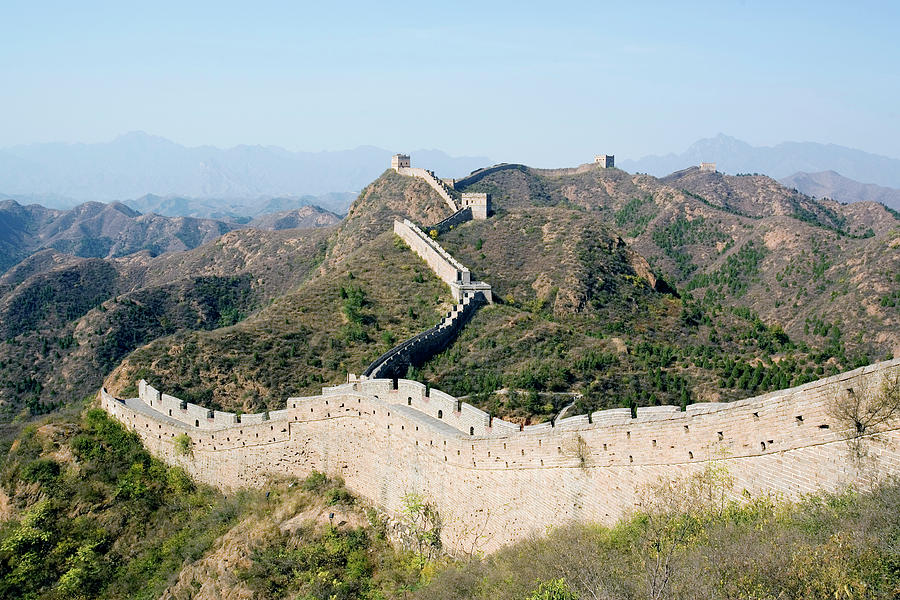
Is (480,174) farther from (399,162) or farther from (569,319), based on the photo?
(569,319)

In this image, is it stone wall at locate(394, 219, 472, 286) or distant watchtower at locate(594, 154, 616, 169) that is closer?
stone wall at locate(394, 219, 472, 286)

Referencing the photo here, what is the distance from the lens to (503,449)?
1869cm

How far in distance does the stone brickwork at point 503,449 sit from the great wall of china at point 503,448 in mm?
26

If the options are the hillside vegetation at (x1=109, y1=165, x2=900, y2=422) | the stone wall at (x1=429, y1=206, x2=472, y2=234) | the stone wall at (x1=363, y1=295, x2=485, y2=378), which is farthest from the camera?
the stone wall at (x1=429, y1=206, x2=472, y2=234)

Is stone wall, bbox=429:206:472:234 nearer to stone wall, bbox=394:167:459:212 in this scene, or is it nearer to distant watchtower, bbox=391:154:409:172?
stone wall, bbox=394:167:459:212

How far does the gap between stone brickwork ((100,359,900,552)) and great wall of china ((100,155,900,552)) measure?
0.09 ft

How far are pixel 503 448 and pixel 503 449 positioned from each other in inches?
1.0

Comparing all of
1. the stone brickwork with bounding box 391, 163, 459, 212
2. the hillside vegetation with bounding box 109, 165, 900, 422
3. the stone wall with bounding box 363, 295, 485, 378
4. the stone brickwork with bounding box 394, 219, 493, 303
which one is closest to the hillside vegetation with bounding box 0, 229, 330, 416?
the hillside vegetation with bounding box 109, 165, 900, 422

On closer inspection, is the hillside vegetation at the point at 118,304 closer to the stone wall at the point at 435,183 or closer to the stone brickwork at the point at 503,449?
the stone wall at the point at 435,183

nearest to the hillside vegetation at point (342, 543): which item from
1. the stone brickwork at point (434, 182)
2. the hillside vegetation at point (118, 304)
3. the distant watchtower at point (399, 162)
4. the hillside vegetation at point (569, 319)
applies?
the hillside vegetation at point (569, 319)

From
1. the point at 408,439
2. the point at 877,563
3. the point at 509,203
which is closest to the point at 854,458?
the point at 877,563

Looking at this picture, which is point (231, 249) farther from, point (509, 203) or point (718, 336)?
point (718, 336)

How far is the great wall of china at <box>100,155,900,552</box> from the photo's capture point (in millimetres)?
13367

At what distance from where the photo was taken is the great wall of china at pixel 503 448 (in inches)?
526
